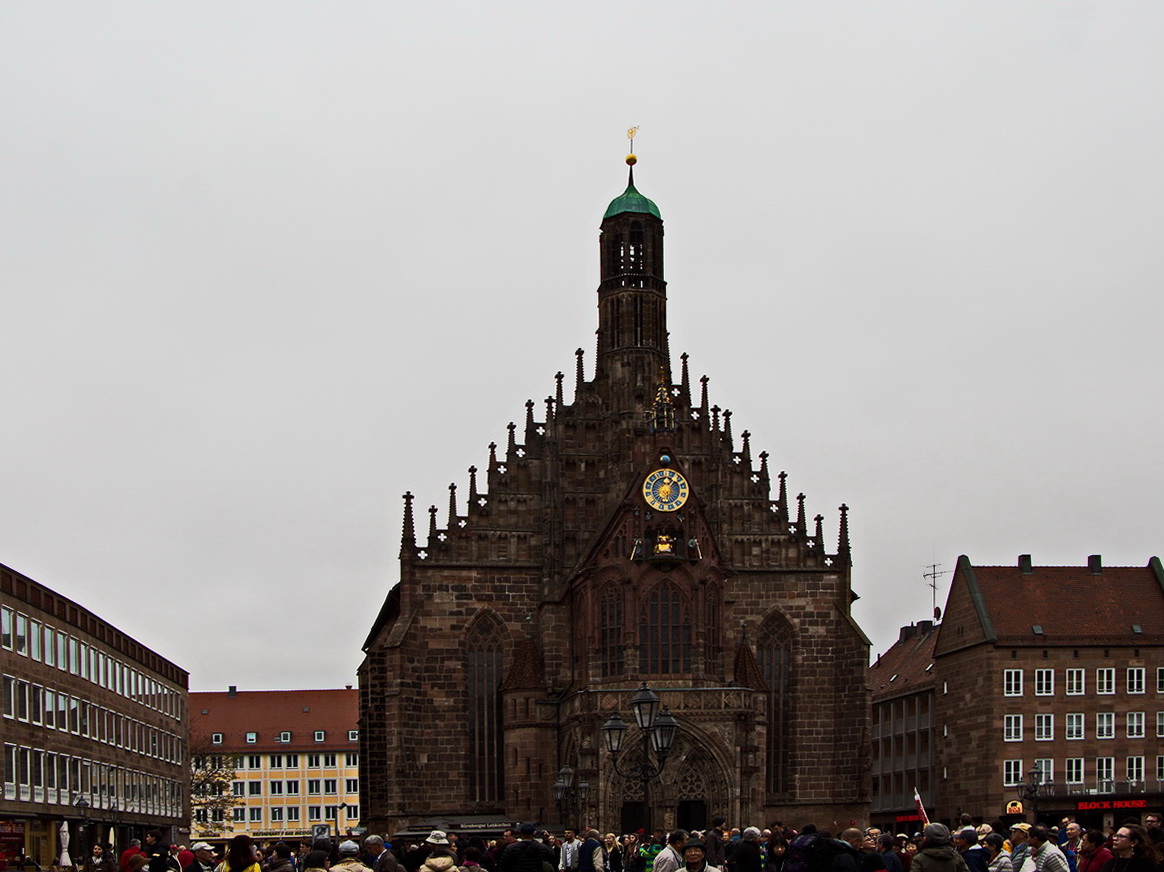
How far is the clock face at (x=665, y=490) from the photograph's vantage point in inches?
2453

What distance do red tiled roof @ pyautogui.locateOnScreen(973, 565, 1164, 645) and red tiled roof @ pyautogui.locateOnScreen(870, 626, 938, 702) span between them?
23.6 feet

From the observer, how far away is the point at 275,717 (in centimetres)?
13350

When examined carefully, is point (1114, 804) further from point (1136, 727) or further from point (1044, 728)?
point (1044, 728)

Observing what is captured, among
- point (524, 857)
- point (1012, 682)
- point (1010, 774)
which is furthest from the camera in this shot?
point (1012, 682)

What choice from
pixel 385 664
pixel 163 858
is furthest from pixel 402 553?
pixel 163 858

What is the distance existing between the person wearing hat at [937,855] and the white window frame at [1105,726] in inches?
2583

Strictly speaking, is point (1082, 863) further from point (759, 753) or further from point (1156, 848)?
point (759, 753)

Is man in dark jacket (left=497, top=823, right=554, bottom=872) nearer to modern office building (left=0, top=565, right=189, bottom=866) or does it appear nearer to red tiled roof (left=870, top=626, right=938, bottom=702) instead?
modern office building (left=0, top=565, right=189, bottom=866)

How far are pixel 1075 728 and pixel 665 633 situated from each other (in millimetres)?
25043

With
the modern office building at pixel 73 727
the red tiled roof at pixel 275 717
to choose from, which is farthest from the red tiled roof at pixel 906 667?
the red tiled roof at pixel 275 717

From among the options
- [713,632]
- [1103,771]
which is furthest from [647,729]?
[1103,771]

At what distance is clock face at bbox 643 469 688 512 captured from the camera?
6231cm

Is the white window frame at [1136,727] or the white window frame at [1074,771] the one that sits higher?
the white window frame at [1136,727]

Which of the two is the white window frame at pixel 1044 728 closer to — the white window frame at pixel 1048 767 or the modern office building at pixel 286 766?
the white window frame at pixel 1048 767
